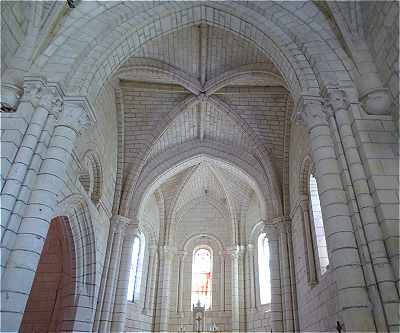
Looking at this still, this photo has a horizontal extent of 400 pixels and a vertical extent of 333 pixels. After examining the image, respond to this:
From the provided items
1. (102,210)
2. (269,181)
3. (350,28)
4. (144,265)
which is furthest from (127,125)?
(350,28)

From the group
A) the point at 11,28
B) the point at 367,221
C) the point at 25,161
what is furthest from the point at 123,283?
the point at 367,221

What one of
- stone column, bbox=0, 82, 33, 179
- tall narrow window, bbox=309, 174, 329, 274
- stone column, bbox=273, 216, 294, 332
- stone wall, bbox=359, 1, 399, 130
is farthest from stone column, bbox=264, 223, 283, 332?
stone column, bbox=0, 82, 33, 179

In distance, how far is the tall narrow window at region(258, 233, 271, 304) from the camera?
1480 centimetres

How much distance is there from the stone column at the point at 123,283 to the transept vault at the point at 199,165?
0.05 metres

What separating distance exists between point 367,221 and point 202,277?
13.3 metres

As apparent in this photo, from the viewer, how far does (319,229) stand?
920 cm

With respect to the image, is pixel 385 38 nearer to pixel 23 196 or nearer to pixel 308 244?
pixel 308 244

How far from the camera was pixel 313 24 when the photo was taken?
7.21 m

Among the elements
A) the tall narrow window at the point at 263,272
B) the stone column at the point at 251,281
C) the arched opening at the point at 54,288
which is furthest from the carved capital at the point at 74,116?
the stone column at the point at 251,281

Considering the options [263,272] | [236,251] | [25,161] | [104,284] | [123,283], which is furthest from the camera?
[236,251]

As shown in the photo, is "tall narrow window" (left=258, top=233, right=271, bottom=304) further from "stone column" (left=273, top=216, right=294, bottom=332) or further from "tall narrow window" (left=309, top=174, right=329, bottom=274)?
"tall narrow window" (left=309, top=174, right=329, bottom=274)

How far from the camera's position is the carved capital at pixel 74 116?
20.0 ft

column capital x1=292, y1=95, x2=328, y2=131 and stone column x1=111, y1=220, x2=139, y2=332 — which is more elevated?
column capital x1=292, y1=95, x2=328, y2=131

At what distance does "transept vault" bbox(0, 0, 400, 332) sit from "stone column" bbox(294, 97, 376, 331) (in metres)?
0.02
